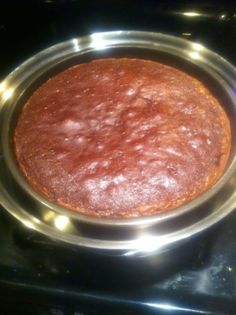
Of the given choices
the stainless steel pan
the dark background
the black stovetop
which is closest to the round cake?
the stainless steel pan

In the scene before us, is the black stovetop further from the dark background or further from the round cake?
the dark background

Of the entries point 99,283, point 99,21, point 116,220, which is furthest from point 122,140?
point 99,21

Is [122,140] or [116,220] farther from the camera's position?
[122,140]

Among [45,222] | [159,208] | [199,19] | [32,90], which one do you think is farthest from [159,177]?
[199,19]

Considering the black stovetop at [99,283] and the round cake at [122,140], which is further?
the round cake at [122,140]

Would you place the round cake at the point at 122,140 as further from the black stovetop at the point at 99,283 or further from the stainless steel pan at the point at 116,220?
the black stovetop at the point at 99,283

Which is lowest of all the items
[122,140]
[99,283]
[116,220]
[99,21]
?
[99,283]

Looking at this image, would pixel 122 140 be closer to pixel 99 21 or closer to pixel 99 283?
pixel 99 283

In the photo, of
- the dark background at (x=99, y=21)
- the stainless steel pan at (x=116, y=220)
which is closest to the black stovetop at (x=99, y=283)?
the stainless steel pan at (x=116, y=220)

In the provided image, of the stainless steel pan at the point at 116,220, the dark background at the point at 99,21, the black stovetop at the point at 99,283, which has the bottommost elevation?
the black stovetop at the point at 99,283
